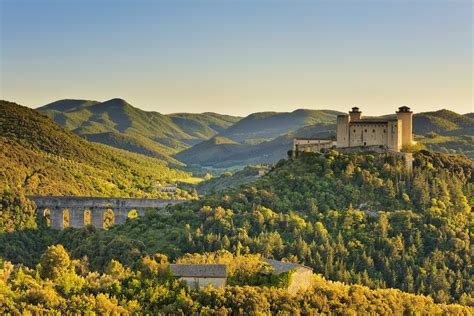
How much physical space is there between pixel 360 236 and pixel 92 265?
2415 cm

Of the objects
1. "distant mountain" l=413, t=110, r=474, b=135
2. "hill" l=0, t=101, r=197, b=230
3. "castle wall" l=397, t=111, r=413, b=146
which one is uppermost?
"distant mountain" l=413, t=110, r=474, b=135

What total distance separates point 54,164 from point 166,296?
8667 cm

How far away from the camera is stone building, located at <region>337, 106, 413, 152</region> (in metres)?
86.7

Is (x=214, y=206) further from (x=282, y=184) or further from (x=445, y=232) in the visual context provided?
(x=445, y=232)

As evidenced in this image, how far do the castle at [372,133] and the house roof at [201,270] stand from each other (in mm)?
40558

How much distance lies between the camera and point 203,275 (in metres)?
48.5

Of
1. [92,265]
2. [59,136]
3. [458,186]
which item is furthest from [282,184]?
[59,136]

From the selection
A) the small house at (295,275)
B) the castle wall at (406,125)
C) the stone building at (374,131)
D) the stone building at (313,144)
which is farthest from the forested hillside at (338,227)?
the small house at (295,275)

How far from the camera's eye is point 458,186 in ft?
285

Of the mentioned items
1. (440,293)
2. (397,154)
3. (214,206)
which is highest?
(397,154)

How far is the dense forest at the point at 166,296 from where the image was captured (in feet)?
148

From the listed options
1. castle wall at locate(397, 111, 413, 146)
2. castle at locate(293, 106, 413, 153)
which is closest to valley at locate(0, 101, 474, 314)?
castle at locate(293, 106, 413, 153)

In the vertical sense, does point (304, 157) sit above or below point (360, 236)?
above

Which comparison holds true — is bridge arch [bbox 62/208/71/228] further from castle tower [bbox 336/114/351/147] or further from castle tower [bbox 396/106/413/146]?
castle tower [bbox 396/106/413/146]
